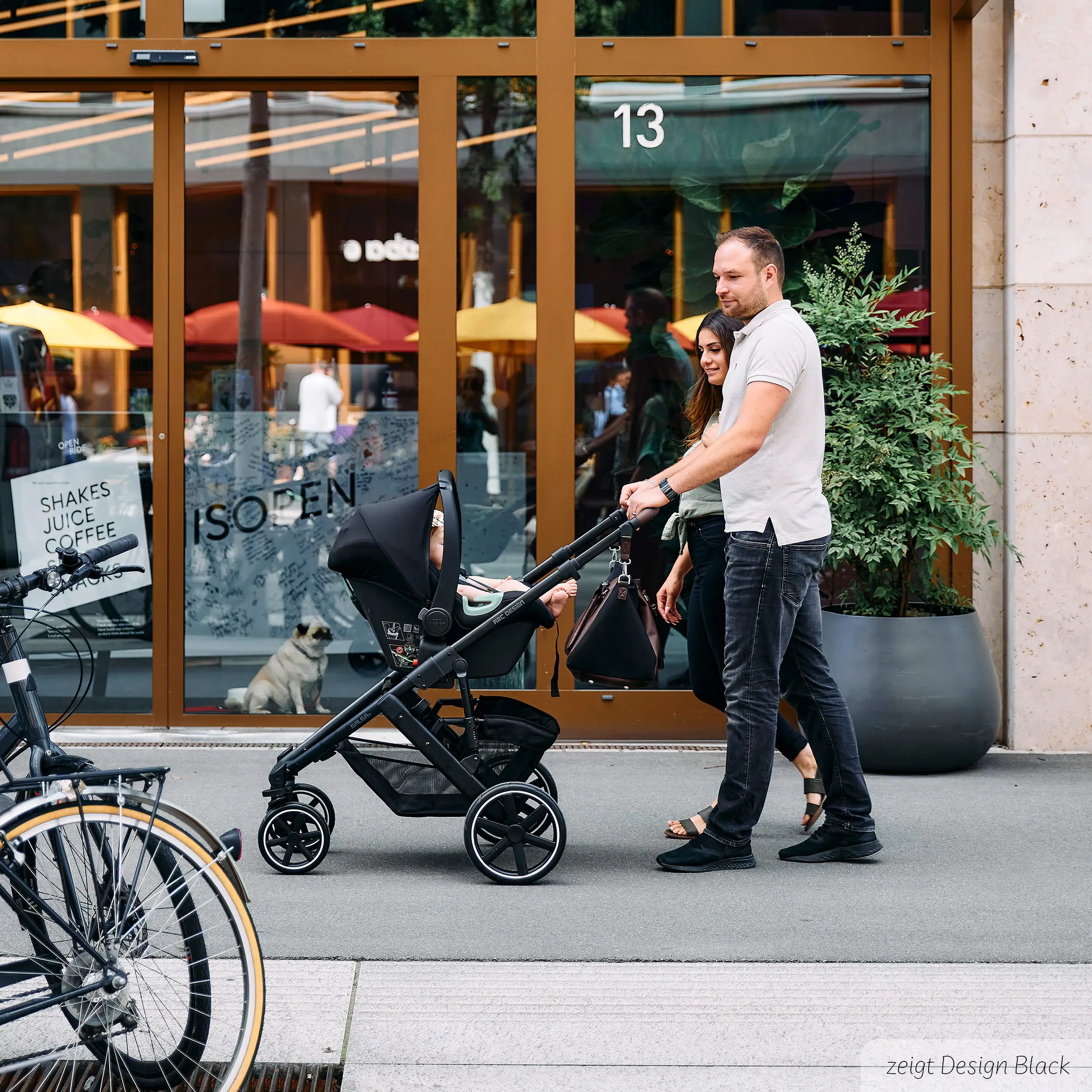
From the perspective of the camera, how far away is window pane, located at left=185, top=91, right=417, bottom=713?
725 cm

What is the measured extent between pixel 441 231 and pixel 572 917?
3.83m

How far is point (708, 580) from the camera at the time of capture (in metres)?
5.39

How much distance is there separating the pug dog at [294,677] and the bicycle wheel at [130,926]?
435cm

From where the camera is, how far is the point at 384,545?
4703 millimetres

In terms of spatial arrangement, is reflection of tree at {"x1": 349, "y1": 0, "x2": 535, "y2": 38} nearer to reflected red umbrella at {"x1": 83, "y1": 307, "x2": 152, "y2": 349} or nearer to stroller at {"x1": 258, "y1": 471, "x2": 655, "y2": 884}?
reflected red umbrella at {"x1": 83, "y1": 307, "x2": 152, "y2": 349}

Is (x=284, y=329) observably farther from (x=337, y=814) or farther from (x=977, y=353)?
(x=977, y=353)

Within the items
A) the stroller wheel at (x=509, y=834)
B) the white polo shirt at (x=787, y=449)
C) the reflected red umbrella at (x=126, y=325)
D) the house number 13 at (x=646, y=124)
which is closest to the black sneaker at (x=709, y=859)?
the stroller wheel at (x=509, y=834)

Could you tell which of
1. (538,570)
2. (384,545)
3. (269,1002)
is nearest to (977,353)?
(538,570)

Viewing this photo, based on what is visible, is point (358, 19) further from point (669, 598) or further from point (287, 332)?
point (669, 598)

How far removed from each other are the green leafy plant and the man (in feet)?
4.68

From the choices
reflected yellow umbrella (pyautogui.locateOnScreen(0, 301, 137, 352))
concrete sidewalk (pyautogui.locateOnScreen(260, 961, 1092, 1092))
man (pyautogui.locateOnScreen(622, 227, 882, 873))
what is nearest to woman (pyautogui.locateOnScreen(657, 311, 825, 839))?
man (pyautogui.locateOnScreen(622, 227, 882, 873))

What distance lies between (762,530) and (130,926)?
2547 mm

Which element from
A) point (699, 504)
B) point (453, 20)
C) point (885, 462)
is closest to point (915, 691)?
point (885, 462)

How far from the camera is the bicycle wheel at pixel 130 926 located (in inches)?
113
